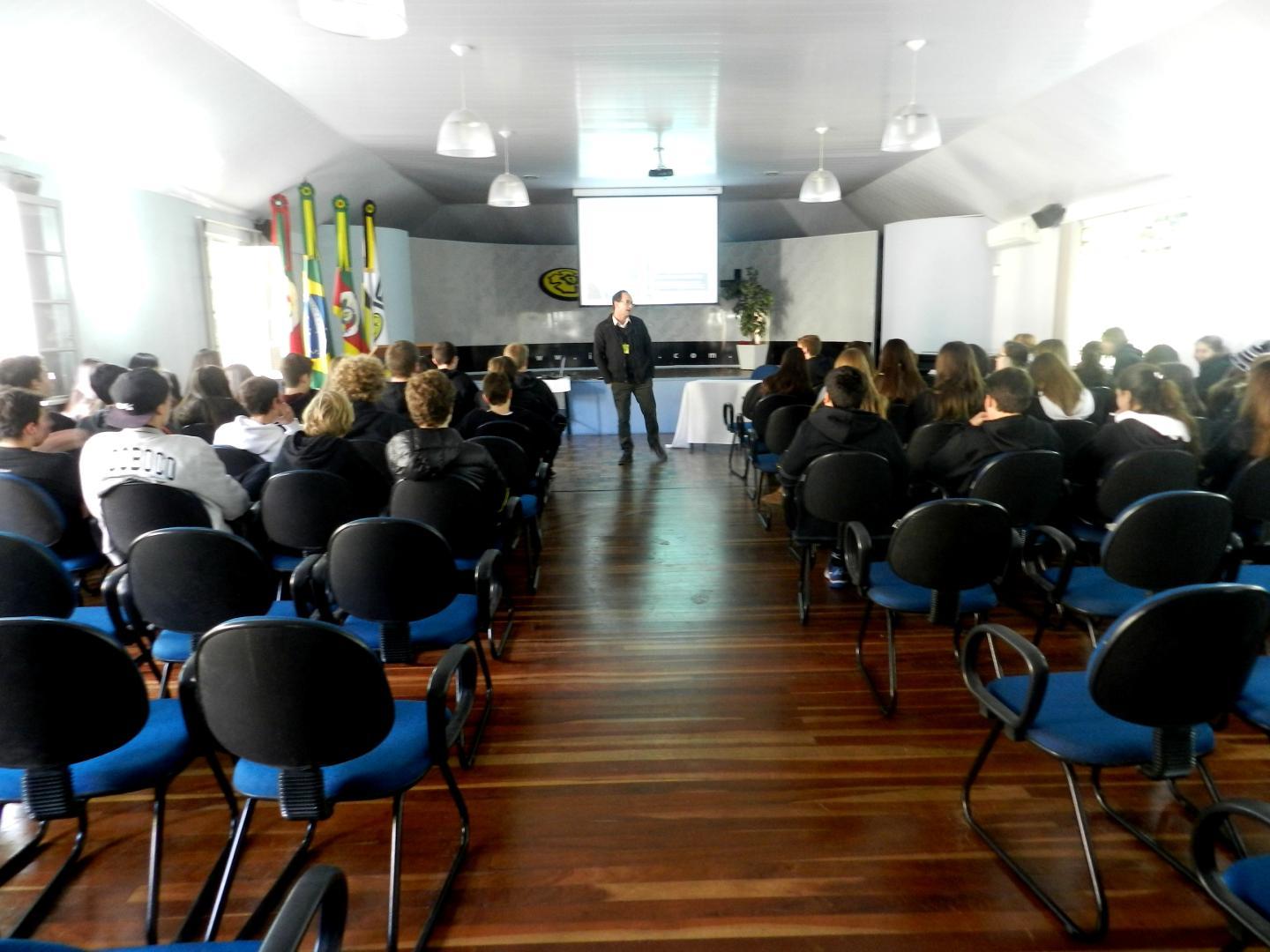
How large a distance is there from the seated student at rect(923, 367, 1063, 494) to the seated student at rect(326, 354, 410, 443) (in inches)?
108

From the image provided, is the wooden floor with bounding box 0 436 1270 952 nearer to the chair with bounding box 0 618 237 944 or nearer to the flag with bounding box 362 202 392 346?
the chair with bounding box 0 618 237 944

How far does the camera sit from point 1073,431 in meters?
4.71

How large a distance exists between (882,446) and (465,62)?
3960 mm

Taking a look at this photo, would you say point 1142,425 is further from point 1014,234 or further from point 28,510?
point 1014,234

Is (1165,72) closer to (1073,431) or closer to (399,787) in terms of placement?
(1073,431)

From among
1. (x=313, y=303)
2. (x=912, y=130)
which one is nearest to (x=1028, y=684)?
(x=912, y=130)

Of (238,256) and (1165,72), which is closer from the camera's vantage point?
(1165,72)

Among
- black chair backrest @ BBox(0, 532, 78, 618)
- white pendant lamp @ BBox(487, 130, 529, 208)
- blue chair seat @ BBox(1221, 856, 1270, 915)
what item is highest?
white pendant lamp @ BBox(487, 130, 529, 208)

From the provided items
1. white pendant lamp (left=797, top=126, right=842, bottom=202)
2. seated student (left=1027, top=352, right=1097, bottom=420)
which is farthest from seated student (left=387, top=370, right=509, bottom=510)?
white pendant lamp (left=797, top=126, right=842, bottom=202)

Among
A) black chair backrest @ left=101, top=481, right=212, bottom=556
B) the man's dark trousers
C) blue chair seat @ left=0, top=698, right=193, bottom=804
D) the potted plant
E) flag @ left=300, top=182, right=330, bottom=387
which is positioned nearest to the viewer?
blue chair seat @ left=0, top=698, right=193, bottom=804

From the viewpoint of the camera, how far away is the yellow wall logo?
551 inches

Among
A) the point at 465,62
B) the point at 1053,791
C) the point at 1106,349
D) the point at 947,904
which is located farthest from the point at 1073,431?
the point at 465,62

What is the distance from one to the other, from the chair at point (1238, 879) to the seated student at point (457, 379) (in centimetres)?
519

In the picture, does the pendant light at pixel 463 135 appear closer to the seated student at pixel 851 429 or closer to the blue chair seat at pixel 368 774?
the seated student at pixel 851 429
